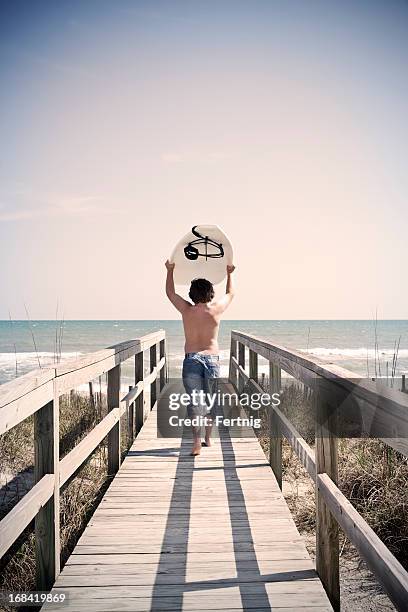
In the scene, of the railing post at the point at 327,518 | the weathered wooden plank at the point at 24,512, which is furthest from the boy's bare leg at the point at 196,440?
the weathered wooden plank at the point at 24,512

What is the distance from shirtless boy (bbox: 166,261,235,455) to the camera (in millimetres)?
4781

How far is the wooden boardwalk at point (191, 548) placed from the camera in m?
2.36

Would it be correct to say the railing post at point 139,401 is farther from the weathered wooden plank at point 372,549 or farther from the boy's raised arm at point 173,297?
the weathered wooden plank at point 372,549

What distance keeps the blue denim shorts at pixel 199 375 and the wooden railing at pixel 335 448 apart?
991 millimetres

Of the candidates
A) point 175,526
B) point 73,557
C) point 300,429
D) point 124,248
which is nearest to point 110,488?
point 175,526

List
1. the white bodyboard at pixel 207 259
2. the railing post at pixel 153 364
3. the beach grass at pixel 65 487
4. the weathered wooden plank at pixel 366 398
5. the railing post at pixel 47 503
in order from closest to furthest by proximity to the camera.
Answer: the weathered wooden plank at pixel 366 398
the railing post at pixel 47 503
the beach grass at pixel 65 487
the white bodyboard at pixel 207 259
the railing post at pixel 153 364

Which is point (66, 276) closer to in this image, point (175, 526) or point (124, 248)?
point (124, 248)

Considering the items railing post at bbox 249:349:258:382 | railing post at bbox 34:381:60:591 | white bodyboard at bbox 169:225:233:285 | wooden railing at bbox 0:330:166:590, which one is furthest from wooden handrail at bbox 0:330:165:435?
→ railing post at bbox 249:349:258:382

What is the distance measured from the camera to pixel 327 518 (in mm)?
2490

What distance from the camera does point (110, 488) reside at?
154 inches

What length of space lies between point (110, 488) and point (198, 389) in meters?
1.27

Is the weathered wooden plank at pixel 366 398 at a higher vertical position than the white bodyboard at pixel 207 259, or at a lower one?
lower
